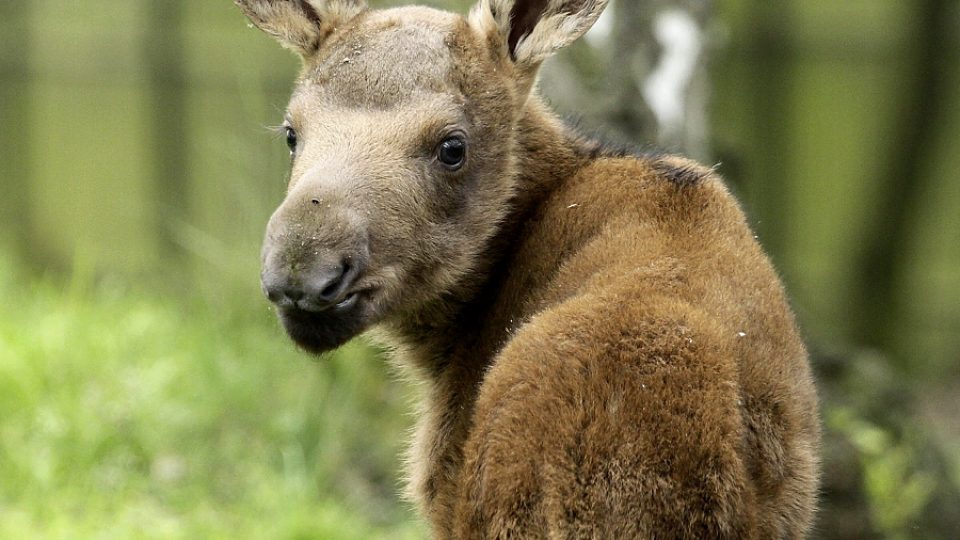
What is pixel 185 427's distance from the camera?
724 centimetres

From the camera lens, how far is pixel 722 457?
308cm

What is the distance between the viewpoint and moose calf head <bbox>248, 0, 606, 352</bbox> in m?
3.57

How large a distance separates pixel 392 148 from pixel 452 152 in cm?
23

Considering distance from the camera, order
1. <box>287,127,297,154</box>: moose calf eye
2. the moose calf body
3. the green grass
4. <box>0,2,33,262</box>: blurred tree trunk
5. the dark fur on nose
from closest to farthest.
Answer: the moose calf body, the dark fur on nose, <box>287,127,297,154</box>: moose calf eye, the green grass, <box>0,2,33,262</box>: blurred tree trunk

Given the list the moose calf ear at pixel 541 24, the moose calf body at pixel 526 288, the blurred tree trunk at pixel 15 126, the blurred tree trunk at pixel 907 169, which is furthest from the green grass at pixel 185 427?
the blurred tree trunk at pixel 907 169

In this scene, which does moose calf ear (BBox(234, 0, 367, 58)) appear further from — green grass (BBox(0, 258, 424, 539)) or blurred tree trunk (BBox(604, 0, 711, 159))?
blurred tree trunk (BBox(604, 0, 711, 159))

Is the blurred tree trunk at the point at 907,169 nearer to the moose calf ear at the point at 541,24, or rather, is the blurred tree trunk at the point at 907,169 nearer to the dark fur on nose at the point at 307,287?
the moose calf ear at the point at 541,24

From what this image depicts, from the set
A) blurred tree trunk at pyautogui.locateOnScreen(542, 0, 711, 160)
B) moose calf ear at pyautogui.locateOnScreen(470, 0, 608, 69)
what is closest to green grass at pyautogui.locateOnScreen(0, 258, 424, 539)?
blurred tree trunk at pyautogui.locateOnScreen(542, 0, 711, 160)

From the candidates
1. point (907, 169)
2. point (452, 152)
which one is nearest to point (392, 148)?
point (452, 152)

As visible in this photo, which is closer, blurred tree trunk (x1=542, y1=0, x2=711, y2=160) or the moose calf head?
the moose calf head

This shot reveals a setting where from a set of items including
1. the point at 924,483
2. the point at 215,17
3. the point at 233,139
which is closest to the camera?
the point at 924,483

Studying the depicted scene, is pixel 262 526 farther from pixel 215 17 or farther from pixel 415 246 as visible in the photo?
pixel 215 17

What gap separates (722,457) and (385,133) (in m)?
1.44

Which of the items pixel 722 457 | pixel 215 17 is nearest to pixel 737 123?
pixel 215 17
